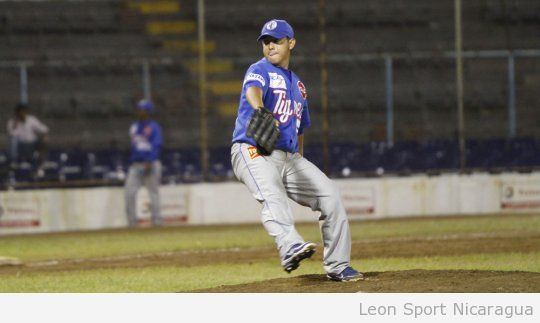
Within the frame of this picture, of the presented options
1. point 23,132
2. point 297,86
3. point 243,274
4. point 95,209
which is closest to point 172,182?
point 95,209

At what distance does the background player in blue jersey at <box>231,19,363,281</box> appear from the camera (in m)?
9.40

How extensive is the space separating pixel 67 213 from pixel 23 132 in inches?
80.4

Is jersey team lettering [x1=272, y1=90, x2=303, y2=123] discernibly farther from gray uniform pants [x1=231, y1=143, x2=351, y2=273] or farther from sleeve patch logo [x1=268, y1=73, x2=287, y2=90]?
gray uniform pants [x1=231, y1=143, x2=351, y2=273]

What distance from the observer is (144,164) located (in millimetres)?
20219

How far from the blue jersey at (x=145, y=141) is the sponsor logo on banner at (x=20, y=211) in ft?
6.37

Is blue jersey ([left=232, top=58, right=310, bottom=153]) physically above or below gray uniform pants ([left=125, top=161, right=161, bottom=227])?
above

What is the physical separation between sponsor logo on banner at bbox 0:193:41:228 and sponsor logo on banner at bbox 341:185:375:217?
556 centimetres

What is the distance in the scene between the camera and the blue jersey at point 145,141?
20.3m

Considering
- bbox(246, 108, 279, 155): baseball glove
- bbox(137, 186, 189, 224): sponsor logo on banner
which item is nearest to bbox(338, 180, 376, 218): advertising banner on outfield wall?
bbox(137, 186, 189, 224): sponsor logo on banner

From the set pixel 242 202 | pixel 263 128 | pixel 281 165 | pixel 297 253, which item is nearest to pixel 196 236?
pixel 242 202

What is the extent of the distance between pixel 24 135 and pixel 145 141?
2672 millimetres

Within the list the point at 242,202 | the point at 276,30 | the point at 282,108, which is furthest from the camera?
the point at 242,202

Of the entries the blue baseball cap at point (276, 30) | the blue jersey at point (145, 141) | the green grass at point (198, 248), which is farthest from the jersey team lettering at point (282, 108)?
the blue jersey at point (145, 141)

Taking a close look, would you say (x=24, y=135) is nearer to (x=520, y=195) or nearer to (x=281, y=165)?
(x=520, y=195)
